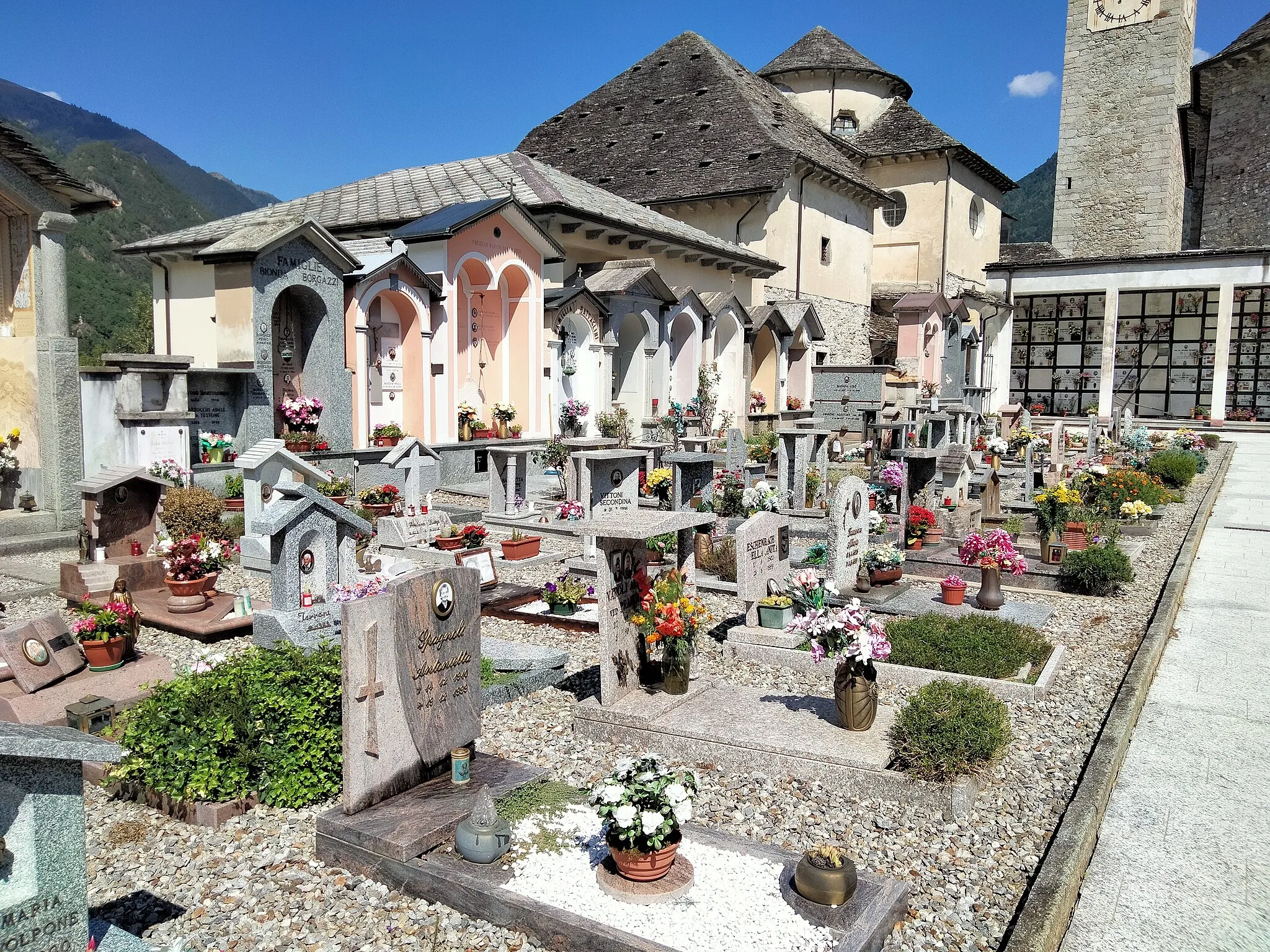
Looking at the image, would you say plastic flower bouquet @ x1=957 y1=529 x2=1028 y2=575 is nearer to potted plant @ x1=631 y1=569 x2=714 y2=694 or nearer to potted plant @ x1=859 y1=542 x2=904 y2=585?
potted plant @ x1=859 y1=542 x2=904 y2=585

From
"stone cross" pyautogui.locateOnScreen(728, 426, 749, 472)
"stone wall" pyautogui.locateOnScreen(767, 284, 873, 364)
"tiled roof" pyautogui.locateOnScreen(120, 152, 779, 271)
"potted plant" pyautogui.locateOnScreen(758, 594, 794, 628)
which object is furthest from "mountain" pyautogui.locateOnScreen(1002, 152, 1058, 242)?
"potted plant" pyautogui.locateOnScreen(758, 594, 794, 628)

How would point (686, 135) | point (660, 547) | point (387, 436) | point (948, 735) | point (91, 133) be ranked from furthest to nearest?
point (91, 133), point (686, 135), point (387, 436), point (660, 547), point (948, 735)

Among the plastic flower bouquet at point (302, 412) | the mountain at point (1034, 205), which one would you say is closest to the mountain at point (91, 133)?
the mountain at point (1034, 205)

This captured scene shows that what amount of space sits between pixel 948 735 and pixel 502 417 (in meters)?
15.4

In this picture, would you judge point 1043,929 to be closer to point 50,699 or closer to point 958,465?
point 50,699

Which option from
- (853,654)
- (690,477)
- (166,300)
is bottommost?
(853,654)

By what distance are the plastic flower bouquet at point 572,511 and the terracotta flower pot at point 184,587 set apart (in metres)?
5.52

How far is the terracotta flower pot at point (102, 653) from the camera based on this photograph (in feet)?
23.2

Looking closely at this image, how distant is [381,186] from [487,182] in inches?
121

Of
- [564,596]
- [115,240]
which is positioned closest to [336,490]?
[564,596]

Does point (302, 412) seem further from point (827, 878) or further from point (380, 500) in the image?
point (827, 878)

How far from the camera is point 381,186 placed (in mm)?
24016

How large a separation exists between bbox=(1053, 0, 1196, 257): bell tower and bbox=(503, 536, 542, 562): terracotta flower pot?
3452 centimetres

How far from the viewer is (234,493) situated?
548 inches
